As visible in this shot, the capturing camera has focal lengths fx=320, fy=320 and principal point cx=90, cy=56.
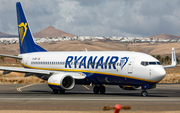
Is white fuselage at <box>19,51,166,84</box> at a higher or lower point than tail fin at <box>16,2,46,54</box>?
lower

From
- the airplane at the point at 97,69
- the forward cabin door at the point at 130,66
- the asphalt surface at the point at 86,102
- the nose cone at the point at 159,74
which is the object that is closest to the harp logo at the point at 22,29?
the airplane at the point at 97,69

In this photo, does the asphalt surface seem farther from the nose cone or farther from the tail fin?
the tail fin

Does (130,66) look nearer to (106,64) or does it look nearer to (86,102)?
(106,64)

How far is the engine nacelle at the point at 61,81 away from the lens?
3069cm

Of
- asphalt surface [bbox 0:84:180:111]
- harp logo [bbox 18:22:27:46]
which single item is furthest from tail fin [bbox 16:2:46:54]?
asphalt surface [bbox 0:84:180:111]

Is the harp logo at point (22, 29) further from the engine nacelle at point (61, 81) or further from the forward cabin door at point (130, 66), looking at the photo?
the forward cabin door at point (130, 66)

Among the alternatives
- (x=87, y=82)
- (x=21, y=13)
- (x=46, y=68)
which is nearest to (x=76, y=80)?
(x=87, y=82)

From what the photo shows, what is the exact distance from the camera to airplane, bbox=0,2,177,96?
2814cm

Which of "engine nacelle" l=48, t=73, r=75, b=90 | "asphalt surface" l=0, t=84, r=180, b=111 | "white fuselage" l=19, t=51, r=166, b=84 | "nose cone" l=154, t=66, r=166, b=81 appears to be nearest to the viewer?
"asphalt surface" l=0, t=84, r=180, b=111

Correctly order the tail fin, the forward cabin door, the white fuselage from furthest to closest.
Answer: the tail fin → the forward cabin door → the white fuselage

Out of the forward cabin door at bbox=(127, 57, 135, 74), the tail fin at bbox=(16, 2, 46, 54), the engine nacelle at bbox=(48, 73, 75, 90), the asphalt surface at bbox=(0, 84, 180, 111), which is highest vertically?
the tail fin at bbox=(16, 2, 46, 54)

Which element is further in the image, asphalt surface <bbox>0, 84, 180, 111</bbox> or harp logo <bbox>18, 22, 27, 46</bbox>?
Result: harp logo <bbox>18, 22, 27, 46</bbox>

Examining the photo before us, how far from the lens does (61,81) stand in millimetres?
30719

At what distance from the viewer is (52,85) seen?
103ft
